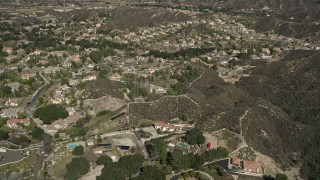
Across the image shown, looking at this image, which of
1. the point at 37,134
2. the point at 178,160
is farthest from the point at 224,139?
the point at 37,134

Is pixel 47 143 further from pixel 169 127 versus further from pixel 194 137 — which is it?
pixel 194 137

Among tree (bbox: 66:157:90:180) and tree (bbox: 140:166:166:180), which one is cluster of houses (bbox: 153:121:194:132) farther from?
tree (bbox: 66:157:90:180)

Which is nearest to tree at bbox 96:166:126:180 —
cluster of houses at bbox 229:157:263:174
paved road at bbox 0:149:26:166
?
paved road at bbox 0:149:26:166

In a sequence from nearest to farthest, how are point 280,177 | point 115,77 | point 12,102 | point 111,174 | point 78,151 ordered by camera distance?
point 111,174 → point 280,177 → point 78,151 → point 12,102 → point 115,77

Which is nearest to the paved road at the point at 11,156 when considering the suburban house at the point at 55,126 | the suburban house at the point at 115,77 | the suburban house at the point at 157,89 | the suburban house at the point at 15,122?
the suburban house at the point at 55,126

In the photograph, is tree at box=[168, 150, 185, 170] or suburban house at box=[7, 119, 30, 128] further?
suburban house at box=[7, 119, 30, 128]

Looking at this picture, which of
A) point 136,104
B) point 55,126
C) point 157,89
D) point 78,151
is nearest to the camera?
point 78,151
